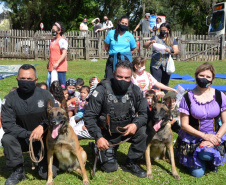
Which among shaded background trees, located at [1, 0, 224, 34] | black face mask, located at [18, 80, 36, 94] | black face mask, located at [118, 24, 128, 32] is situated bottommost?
black face mask, located at [18, 80, 36, 94]

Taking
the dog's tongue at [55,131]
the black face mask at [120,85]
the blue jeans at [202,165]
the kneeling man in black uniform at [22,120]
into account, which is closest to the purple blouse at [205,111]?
the blue jeans at [202,165]

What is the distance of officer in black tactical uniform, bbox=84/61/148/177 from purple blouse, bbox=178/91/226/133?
69 cm

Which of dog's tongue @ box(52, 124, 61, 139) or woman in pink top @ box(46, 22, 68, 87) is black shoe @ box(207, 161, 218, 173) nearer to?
dog's tongue @ box(52, 124, 61, 139)

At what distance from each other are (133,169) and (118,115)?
872 mm

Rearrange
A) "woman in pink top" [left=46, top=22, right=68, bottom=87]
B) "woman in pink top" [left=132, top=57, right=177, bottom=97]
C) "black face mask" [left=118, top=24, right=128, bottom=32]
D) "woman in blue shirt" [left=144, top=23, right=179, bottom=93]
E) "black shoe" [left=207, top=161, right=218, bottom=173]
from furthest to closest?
"woman in blue shirt" [left=144, top=23, right=179, bottom=93]
"black face mask" [left=118, top=24, right=128, bottom=32]
"woman in pink top" [left=46, top=22, right=68, bottom=87]
"woman in pink top" [left=132, top=57, right=177, bottom=97]
"black shoe" [left=207, top=161, right=218, bottom=173]

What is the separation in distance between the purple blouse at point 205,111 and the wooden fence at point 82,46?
51.1ft

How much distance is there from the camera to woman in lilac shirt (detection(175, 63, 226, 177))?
4008 millimetres

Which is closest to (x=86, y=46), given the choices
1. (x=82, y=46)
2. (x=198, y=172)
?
(x=82, y=46)

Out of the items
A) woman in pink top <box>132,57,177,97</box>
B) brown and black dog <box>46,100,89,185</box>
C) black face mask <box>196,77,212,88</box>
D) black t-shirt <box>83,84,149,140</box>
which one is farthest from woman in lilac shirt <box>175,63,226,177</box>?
woman in pink top <box>132,57,177,97</box>

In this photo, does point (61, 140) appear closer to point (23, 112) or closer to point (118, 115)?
point (23, 112)

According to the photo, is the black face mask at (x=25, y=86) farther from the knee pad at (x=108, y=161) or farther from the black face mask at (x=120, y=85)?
the knee pad at (x=108, y=161)

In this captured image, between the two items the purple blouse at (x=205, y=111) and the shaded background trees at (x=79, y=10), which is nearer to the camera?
the purple blouse at (x=205, y=111)

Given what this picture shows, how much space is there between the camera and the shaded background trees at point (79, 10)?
31.3 meters

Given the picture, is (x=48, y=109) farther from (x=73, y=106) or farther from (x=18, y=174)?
(x=73, y=106)
